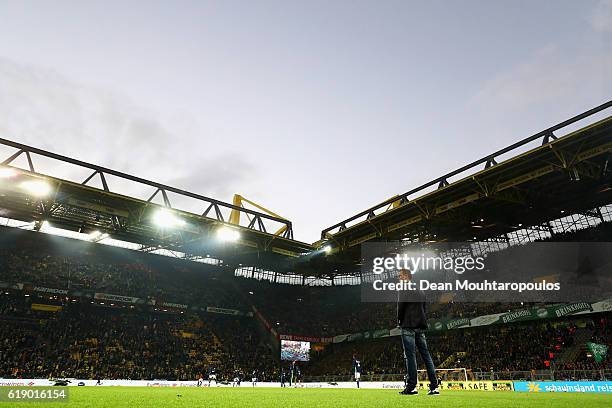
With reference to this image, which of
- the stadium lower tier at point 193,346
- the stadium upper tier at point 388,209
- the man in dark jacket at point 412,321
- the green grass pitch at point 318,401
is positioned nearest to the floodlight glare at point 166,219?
the stadium upper tier at point 388,209

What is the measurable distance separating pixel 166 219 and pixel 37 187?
28.7 ft

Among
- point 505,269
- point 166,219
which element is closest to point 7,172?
point 166,219

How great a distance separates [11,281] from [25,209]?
9757mm

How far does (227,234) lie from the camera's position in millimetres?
35312

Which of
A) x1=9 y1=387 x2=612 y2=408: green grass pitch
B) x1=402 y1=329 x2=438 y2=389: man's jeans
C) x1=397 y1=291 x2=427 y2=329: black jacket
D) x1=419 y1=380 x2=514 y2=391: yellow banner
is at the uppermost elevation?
x1=397 y1=291 x2=427 y2=329: black jacket

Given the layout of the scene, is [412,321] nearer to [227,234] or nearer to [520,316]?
[227,234]

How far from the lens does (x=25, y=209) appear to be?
1294 inches

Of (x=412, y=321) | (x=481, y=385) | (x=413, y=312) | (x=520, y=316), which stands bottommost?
(x=481, y=385)

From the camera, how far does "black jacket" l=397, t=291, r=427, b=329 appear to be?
727 centimetres

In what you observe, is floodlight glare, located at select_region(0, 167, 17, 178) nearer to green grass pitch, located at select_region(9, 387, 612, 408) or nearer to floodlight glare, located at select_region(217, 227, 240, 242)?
floodlight glare, located at select_region(217, 227, 240, 242)

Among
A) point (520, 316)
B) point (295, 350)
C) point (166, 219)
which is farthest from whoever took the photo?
point (295, 350)

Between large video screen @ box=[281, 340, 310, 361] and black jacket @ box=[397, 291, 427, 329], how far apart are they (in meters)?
42.5

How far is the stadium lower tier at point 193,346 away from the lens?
108 ft

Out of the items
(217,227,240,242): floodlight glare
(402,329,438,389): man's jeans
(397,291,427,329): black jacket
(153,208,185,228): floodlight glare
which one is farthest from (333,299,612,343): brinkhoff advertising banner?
(397,291,427,329): black jacket
